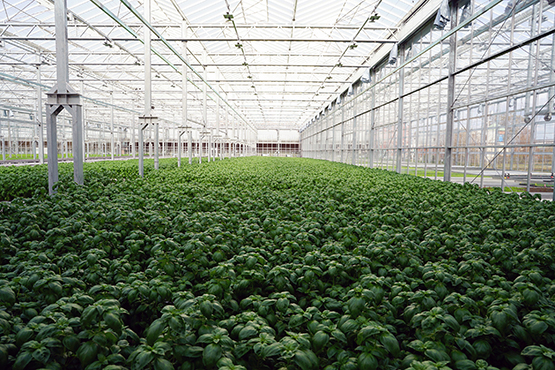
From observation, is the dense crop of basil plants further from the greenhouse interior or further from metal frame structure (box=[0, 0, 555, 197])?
metal frame structure (box=[0, 0, 555, 197])

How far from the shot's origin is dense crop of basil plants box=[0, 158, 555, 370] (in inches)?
75.8

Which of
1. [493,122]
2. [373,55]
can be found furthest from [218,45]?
[493,122]

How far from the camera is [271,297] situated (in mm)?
2695

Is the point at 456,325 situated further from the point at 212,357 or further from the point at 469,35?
the point at 469,35

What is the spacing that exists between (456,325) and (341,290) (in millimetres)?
980

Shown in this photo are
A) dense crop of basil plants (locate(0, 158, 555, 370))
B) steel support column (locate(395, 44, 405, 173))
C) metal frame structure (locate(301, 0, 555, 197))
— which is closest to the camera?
dense crop of basil plants (locate(0, 158, 555, 370))

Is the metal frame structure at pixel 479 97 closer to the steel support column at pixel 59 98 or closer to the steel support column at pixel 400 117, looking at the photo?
the steel support column at pixel 400 117

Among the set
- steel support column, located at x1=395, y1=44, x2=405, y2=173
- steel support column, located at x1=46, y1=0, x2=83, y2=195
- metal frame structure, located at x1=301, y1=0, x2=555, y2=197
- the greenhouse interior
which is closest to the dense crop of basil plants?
the greenhouse interior

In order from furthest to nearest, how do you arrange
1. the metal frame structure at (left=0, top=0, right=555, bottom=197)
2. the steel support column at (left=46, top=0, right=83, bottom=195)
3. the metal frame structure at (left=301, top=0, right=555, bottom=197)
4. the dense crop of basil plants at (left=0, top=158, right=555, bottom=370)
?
the metal frame structure at (left=0, top=0, right=555, bottom=197) < the metal frame structure at (left=301, top=0, right=555, bottom=197) < the steel support column at (left=46, top=0, right=83, bottom=195) < the dense crop of basil plants at (left=0, top=158, right=555, bottom=370)

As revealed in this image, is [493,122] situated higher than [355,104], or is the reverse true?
[355,104]

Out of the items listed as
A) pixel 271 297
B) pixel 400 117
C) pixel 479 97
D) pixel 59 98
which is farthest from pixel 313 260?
pixel 400 117

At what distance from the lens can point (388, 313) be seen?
8.10ft

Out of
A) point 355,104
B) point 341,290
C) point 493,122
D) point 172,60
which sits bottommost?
point 341,290

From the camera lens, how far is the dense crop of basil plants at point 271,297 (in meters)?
1.92
